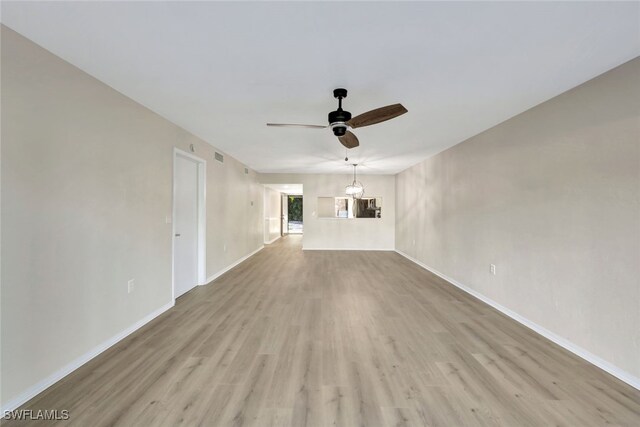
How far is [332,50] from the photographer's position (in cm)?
186

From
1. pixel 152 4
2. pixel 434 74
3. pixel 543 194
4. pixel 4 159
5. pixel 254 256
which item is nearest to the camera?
pixel 152 4

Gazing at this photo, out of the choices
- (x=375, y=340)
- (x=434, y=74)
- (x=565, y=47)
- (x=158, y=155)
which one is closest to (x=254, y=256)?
(x=158, y=155)

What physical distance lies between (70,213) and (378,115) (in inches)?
107

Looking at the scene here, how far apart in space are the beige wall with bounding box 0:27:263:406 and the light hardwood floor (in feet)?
1.19

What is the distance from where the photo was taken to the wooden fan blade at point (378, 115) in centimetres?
227

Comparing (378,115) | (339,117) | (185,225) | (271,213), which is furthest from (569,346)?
(271,213)

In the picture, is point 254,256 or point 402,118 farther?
point 254,256

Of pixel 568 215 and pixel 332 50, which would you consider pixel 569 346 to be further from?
pixel 332 50

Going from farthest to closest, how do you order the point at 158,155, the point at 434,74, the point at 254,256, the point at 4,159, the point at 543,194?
the point at 254,256
the point at 158,155
the point at 543,194
the point at 434,74
the point at 4,159

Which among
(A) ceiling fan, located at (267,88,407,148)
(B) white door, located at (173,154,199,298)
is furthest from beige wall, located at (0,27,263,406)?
(A) ceiling fan, located at (267,88,407,148)

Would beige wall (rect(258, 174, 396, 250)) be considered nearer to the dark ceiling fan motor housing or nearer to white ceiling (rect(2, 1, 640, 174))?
white ceiling (rect(2, 1, 640, 174))

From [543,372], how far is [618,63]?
2.52 m

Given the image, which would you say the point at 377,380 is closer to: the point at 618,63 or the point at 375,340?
the point at 375,340

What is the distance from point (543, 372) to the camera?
6.89 feet
